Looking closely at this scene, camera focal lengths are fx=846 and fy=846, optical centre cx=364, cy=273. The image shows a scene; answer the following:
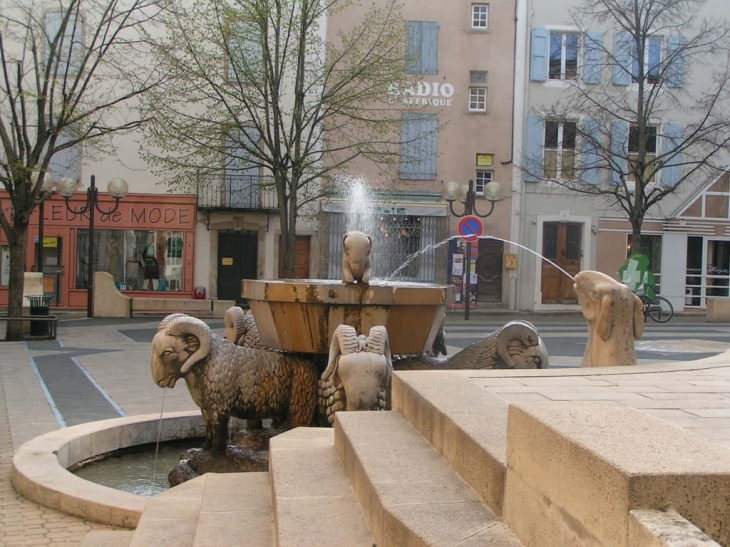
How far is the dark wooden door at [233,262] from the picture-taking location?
92.2 ft

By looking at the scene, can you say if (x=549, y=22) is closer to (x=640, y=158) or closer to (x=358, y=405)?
(x=640, y=158)

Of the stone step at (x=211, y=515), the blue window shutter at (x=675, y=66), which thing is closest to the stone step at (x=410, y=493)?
the stone step at (x=211, y=515)

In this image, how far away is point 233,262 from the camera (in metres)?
28.1

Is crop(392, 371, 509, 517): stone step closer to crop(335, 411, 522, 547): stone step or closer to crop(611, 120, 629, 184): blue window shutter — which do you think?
crop(335, 411, 522, 547): stone step

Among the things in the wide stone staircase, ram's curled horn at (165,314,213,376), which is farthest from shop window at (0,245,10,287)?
the wide stone staircase

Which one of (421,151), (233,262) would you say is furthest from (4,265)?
Answer: (421,151)

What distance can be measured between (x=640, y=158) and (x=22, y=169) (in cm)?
1634

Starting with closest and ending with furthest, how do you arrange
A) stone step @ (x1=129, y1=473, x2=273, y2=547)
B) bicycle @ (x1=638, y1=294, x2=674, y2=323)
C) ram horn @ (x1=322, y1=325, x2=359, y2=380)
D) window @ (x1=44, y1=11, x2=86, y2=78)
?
stone step @ (x1=129, y1=473, x2=273, y2=547), ram horn @ (x1=322, y1=325, x2=359, y2=380), window @ (x1=44, y1=11, x2=86, y2=78), bicycle @ (x1=638, y1=294, x2=674, y2=323)

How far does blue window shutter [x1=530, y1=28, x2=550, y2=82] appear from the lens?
2873cm

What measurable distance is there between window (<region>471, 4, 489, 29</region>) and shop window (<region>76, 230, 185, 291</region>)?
12.4 metres

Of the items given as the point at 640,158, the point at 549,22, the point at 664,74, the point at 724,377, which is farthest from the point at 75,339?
the point at 549,22

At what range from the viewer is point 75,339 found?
→ 1673 cm

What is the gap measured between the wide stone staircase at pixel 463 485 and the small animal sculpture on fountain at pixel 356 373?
0.34 m

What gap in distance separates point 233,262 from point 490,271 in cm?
865
